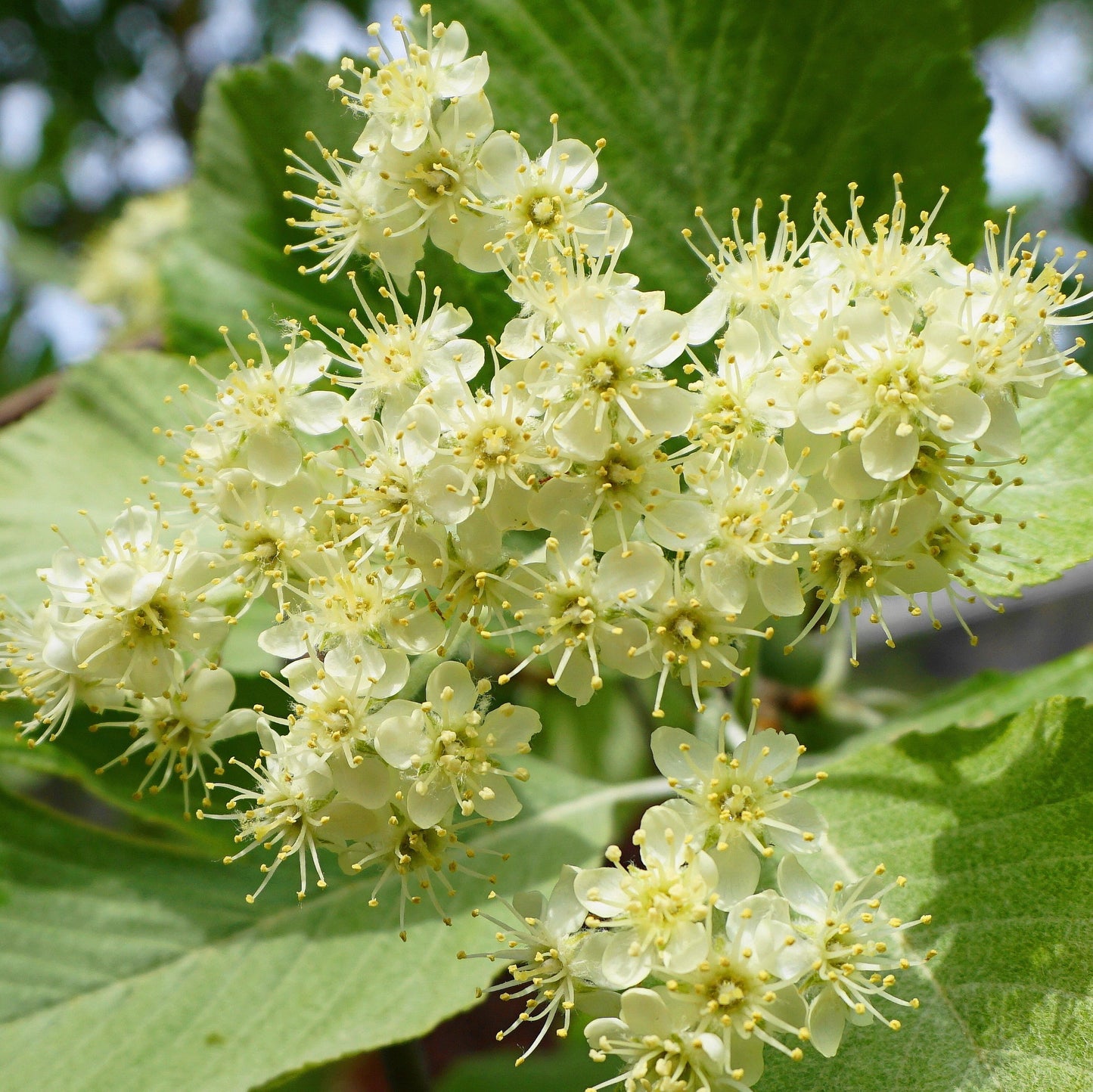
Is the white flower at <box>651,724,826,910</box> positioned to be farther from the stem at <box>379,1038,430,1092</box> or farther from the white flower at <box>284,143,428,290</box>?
the stem at <box>379,1038,430,1092</box>

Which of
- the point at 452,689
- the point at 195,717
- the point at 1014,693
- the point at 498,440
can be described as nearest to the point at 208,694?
the point at 195,717

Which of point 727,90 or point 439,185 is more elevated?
point 439,185

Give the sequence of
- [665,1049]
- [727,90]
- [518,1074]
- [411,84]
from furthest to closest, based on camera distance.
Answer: [518,1074], [727,90], [411,84], [665,1049]

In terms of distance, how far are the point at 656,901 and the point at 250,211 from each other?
3.45 feet

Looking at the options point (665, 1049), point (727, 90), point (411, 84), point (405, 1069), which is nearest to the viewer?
point (665, 1049)

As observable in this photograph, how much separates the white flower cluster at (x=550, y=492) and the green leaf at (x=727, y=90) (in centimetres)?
26

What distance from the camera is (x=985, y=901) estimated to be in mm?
959

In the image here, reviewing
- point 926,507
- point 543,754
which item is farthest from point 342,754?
point 543,754

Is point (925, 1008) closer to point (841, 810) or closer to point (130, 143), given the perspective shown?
point (841, 810)

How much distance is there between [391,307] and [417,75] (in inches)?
9.8

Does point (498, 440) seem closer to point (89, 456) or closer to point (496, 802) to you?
point (496, 802)

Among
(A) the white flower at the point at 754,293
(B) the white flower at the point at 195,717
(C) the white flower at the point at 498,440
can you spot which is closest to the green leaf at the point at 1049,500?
(A) the white flower at the point at 754,293

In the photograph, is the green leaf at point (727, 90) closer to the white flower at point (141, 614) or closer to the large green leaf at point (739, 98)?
the large green leaf at point (739, 98)

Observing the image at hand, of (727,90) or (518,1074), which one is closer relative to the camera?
(727,90)
